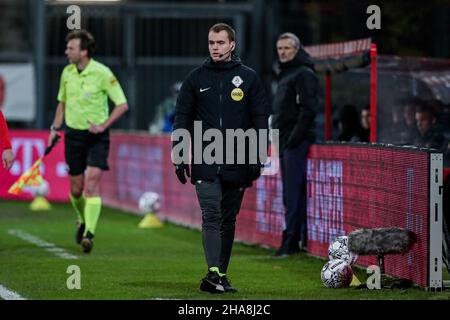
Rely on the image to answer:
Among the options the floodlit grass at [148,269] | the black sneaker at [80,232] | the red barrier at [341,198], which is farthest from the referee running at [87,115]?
the red barrier at [341,198]

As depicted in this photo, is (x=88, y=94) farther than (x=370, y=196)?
Yes

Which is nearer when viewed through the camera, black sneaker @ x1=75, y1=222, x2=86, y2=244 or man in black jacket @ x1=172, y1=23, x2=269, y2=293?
man in black jacket @ x1=172, y1=23, x2=269, y2=293

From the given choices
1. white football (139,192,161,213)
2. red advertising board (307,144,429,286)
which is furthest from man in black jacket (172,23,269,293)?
white football (139,192,161,213)

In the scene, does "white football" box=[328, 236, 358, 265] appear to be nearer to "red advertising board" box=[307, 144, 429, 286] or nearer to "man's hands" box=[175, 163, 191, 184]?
"red advertising board" box=[307, 144, 429, 286]

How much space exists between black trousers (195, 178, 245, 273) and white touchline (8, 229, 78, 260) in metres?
3.30

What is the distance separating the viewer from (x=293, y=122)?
49.4 feet

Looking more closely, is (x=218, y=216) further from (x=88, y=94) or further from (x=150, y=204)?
(x=150, y=204)

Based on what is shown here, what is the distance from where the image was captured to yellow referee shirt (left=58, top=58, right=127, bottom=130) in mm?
15711

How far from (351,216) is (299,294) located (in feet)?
8.46

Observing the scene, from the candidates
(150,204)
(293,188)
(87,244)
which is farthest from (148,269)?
(150,204)

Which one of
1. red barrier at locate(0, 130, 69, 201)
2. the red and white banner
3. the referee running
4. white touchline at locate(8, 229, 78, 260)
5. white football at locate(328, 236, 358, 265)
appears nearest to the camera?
white football at locate(328, 236, 358, 265)
